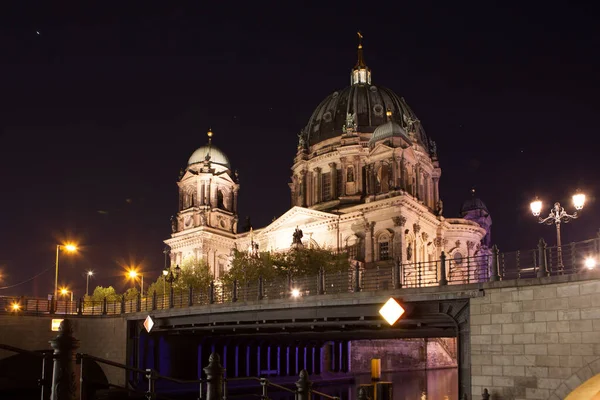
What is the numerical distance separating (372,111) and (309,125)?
9415mm

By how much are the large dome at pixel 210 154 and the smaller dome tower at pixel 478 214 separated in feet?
148

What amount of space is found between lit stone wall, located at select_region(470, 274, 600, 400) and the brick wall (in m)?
29.0

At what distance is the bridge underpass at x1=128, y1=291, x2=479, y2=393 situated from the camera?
2628 cm

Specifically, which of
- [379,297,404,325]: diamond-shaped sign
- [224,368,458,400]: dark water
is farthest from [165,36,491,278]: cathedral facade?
[379,297,404,325]: diamond-shaped sign

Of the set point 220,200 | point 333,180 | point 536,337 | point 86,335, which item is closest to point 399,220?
point 333,180

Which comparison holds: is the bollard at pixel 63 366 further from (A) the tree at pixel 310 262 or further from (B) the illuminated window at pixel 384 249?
(B) the illuminated window at pixel 384 249

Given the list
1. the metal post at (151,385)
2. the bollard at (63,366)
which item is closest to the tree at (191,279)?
the metal post at (151,385)

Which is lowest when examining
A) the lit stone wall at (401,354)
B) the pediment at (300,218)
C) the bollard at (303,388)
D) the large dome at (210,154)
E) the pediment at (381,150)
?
the lit stone wall at (401,354)

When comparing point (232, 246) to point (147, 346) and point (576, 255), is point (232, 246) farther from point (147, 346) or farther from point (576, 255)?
point (576, 255)

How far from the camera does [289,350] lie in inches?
2167

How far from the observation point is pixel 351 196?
75.6m

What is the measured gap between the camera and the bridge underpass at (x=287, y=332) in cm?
2628

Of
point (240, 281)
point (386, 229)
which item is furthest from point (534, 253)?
point (386, 229)

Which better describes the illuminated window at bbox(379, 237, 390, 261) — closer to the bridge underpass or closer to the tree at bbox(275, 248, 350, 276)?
the tree at bbox(275, 248, 350, 276)
